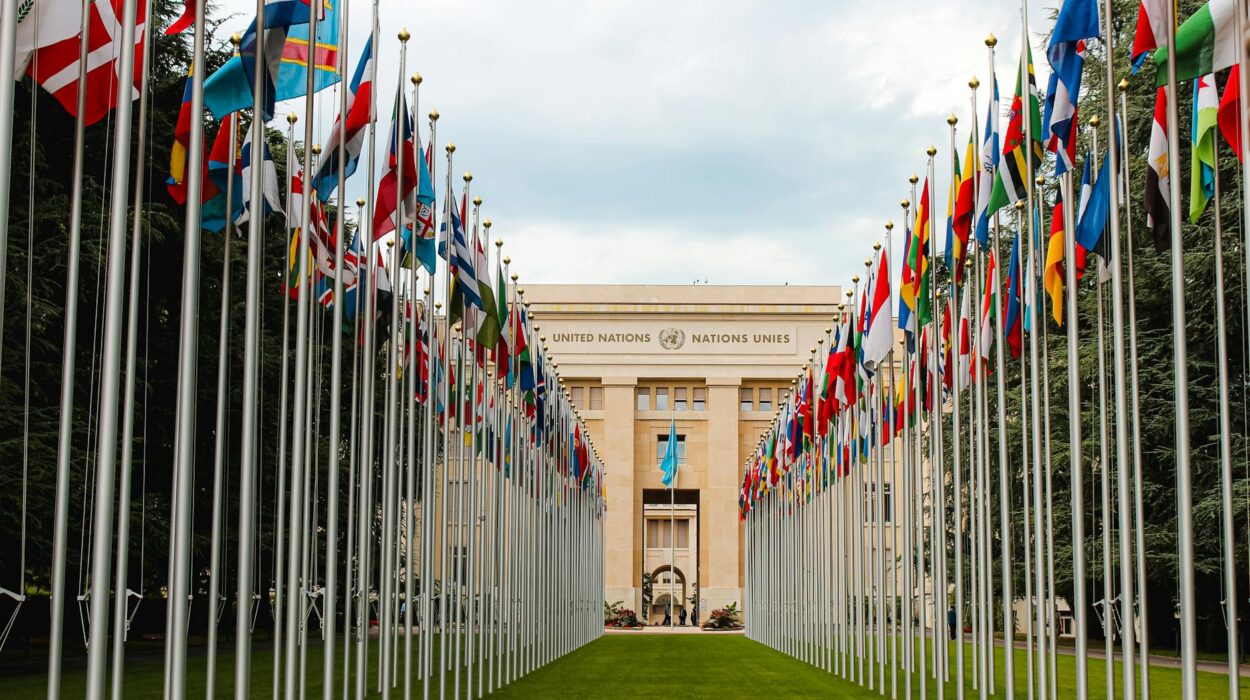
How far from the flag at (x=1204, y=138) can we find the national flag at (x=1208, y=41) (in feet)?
2.47

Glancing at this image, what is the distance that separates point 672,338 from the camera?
79.3 m

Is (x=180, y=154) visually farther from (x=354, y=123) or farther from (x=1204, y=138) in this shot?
(x=1204, y=138)

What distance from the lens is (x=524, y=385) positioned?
94.3 ft

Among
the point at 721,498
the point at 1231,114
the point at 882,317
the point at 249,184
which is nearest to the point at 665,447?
the point at 721,498

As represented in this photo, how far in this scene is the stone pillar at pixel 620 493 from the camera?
75062 millimetres

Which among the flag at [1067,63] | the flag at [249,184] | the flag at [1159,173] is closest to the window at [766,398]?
the flag at [249,184]

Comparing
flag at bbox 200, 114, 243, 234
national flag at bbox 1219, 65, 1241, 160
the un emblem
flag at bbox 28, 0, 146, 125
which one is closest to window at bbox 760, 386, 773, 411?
the un emblem

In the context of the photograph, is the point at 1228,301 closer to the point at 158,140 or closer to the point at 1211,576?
the point at 1211,576

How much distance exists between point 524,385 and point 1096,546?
15.9 meters

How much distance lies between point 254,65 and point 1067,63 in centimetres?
777

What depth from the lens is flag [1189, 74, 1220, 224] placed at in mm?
12641

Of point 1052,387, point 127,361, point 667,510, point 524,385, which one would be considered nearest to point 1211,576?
point 1052,387

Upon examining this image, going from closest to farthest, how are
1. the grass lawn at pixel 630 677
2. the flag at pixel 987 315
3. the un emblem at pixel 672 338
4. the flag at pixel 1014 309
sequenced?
the flag at pixel 1014 309 → the flag at pixel 987 315 → the grass lawn at pixel 630 677 → the un emblem at pixel 672 338

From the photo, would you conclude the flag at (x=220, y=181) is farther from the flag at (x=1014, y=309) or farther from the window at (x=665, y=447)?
the window at (x=665, y=447)
